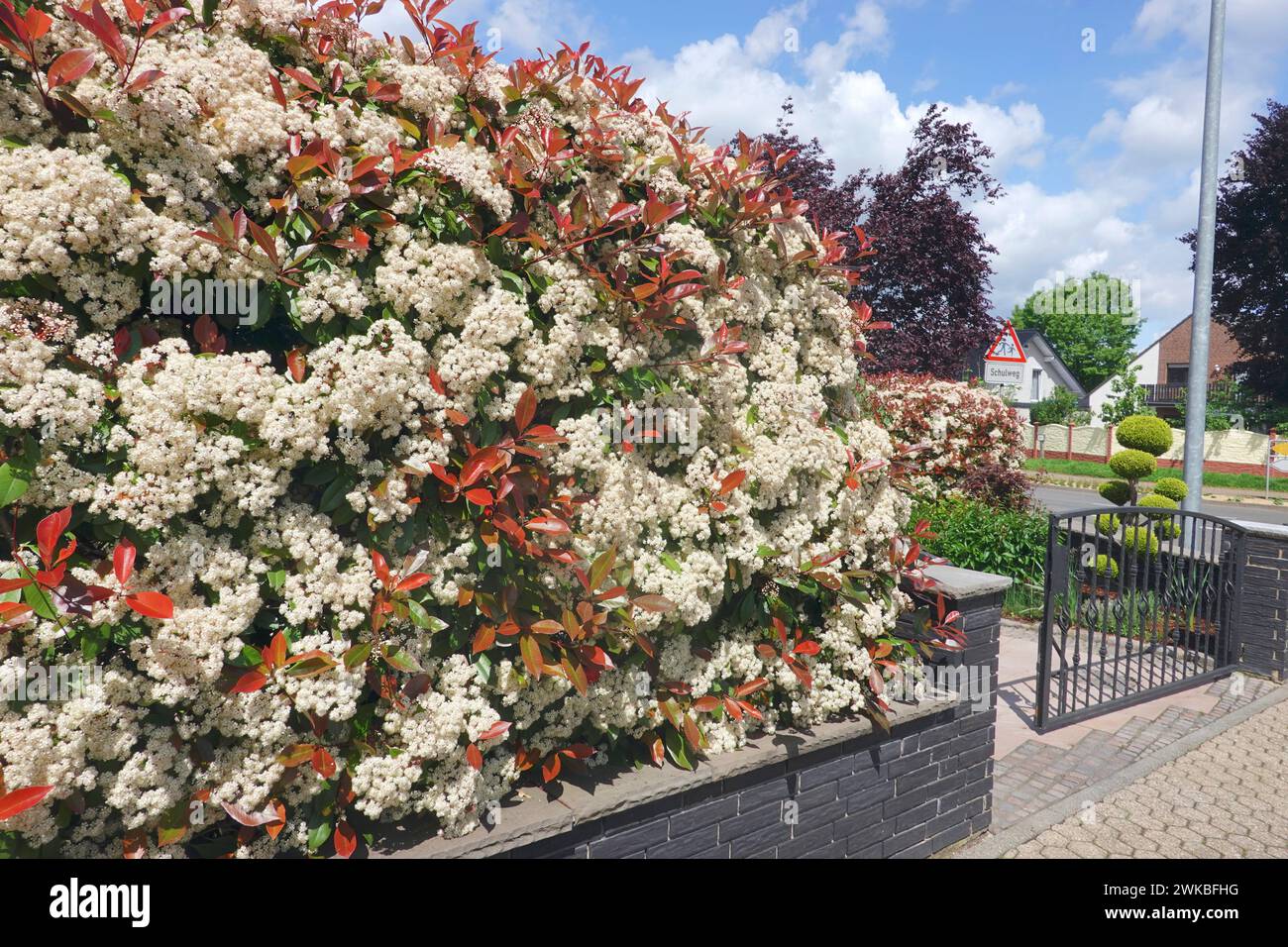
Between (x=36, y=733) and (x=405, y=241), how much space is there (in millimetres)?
1549

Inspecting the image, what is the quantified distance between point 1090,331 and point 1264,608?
70.3 meters

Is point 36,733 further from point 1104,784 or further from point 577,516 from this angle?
point 1104,784

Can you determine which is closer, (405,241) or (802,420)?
(405,241)

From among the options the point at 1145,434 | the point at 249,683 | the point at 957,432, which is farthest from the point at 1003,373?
the point at 249,683

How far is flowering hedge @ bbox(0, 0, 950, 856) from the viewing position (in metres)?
1.91

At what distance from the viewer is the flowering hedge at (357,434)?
1.91 metres

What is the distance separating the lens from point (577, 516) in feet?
8.76

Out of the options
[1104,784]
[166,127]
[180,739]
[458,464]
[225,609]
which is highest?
[166,127]

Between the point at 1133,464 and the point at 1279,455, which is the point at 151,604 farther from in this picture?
the point at 1279,455

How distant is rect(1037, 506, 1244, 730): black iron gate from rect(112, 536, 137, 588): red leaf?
5431mm

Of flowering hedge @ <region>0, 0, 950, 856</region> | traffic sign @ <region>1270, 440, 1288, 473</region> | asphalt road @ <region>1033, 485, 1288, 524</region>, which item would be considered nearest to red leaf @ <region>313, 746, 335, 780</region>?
flowering hedge @ <region>0, 0, 950, 856</region>

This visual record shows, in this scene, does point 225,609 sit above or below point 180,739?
above

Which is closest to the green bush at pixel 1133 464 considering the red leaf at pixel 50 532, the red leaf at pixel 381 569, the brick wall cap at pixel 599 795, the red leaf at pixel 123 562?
the brick wall cap at pixel 599 795

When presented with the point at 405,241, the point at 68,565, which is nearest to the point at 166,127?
the point at 405,241
